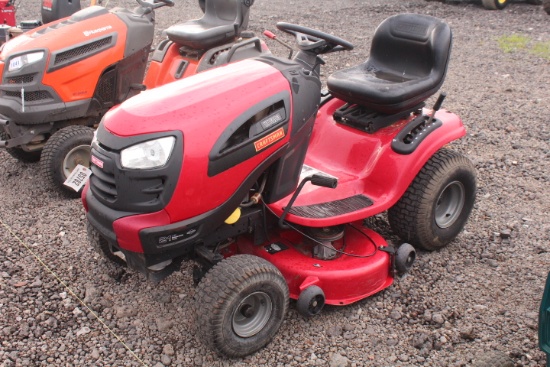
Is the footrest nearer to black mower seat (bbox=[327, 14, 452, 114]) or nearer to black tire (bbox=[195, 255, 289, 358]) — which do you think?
black tire (bbox=[195, 255, 289, 358])

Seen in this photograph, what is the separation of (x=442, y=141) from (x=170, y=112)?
59.1 inches

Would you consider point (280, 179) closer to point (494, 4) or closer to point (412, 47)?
point (412, 47)

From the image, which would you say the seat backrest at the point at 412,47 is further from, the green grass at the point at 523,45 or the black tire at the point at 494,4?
the black tire at the point at 494,4

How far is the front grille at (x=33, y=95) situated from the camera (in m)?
3.75

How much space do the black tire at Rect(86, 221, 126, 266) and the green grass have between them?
5810 mm

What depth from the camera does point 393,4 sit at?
10039 millimetres

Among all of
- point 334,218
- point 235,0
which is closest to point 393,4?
point 235,0

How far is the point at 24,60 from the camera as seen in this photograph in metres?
3.73

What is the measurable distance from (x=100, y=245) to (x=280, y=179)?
0.91m

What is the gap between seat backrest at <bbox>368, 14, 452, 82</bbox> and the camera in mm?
3221

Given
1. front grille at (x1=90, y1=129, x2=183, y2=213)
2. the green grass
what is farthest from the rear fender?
the green grass

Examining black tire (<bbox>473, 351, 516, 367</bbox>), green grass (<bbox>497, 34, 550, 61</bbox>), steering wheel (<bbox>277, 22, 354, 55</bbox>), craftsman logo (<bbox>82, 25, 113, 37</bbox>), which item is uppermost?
steering wheel (<bbox>277, 22, 354, 55</bbox>)

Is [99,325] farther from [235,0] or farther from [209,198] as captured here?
[235,0]

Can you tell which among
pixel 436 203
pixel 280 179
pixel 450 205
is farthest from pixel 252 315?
pixel 450 205
